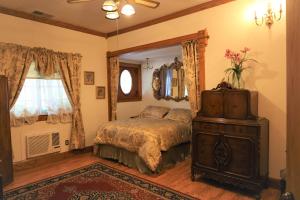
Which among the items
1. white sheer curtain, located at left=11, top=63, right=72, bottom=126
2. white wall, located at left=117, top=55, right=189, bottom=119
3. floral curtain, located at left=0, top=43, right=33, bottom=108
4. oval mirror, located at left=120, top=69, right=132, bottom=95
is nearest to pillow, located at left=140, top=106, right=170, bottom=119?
white wall, located at left=117, top=55, right=189, bottom=119

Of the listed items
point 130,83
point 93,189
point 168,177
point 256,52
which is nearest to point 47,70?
point 93,189

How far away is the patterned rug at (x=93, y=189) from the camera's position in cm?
268

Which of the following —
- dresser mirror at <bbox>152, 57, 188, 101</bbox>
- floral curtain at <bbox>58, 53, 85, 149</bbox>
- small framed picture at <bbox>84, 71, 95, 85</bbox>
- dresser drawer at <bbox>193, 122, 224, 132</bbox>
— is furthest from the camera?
dresser mirror at <bbox>152, 57, 188, 101</bbox>

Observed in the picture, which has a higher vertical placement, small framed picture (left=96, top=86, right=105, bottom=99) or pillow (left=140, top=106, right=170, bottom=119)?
small framed picture (left=96, top=86, right=105, bottom=99)

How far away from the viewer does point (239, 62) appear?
120 inches

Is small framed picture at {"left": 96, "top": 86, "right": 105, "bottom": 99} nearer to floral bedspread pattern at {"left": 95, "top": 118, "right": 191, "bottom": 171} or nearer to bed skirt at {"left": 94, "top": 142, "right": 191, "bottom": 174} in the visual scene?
floral bedspread pattern at {"left": 95, "top": 118, "right": 191, "bottom": 171}

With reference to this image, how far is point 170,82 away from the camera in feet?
18.3

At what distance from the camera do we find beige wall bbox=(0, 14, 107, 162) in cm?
358

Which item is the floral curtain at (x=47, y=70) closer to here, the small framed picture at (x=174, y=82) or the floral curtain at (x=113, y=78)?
the floral curtain at (x=113, y=78)

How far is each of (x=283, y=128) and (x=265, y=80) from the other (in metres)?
0.65

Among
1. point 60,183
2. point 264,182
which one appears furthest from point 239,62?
point 60,183

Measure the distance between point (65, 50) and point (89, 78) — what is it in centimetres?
74

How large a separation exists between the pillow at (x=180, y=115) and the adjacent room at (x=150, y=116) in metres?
0.03

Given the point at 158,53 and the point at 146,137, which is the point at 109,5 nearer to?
the point at 146,137
